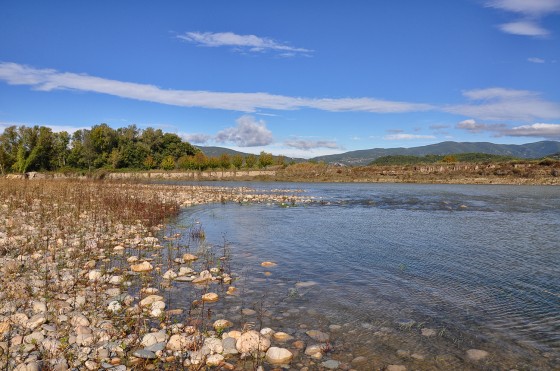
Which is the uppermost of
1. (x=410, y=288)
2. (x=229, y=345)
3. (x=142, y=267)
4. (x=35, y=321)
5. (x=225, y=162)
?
(x=225, y=162)

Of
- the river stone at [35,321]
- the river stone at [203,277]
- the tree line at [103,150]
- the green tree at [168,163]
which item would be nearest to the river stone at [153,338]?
the river stone at [35,321]

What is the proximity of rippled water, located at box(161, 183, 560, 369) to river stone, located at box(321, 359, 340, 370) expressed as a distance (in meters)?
0.22

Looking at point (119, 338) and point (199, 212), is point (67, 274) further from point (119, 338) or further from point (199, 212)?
point (199, 212)

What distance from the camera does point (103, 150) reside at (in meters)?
118

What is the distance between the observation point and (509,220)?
69.9 ft

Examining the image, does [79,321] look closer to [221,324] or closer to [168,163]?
[221,324]

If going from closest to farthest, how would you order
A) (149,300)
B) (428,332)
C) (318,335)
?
(318,335), (428,332), (149,300)

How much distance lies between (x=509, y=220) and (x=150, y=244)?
19.9 metres

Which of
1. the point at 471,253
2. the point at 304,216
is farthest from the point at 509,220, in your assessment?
the point at 304,216

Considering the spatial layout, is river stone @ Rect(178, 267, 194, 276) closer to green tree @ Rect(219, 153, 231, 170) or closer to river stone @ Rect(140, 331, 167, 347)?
river stone @ Rect(140, 331, 167, 347)

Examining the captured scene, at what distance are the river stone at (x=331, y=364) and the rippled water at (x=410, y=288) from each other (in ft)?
0.73

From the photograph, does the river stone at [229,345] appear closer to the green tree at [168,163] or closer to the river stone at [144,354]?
the river stone at [144,354]

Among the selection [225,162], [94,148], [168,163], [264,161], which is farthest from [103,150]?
[264,161]

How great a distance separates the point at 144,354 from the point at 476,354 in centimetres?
514
